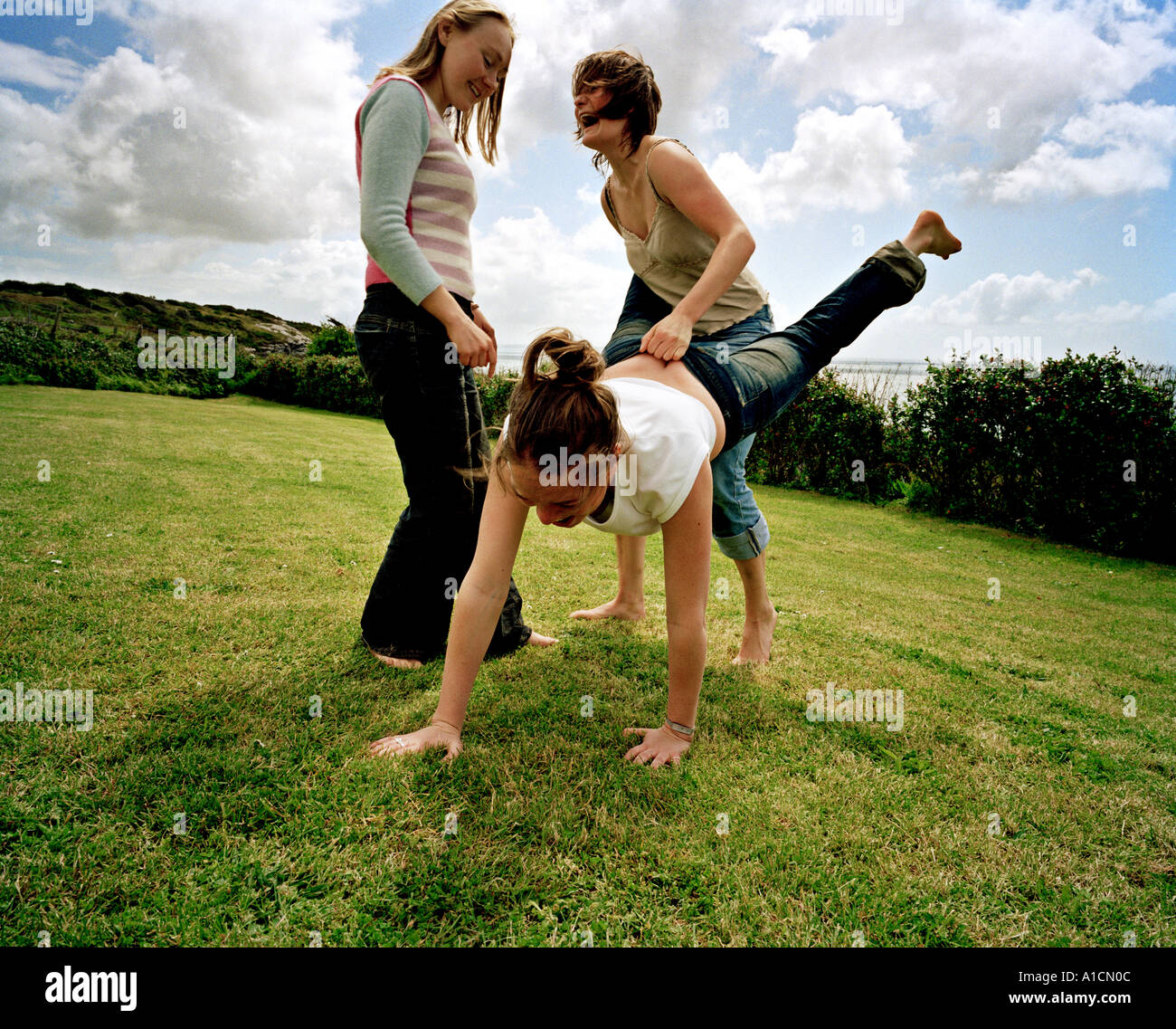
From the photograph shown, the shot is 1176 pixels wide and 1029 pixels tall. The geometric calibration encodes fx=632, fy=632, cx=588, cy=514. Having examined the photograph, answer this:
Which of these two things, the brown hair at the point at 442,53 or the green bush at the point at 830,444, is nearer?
the brown hair at the point at 442,53

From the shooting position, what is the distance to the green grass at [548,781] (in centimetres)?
148

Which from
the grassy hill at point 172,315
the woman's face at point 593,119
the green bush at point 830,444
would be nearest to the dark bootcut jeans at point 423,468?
the woman's face at point 593,119

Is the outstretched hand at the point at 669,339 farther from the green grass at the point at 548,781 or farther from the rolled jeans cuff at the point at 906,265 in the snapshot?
the green grass at the point at 548,781

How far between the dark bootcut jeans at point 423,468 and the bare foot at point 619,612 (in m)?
0.68

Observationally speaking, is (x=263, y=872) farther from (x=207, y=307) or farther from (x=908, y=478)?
(x=207, y=307)

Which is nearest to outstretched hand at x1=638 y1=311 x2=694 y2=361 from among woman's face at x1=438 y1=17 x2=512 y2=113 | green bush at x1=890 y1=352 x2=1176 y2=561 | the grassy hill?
woman's face at x1=438 y1=17 x2=512 y2=113

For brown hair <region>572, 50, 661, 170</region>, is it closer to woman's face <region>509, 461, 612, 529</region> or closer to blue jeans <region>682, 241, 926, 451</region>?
blue jeans <region>682, 241, 926, 451</region>

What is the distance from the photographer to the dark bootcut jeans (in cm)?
251

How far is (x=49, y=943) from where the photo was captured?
1302mm

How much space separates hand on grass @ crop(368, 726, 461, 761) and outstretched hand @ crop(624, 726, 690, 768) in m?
0.57

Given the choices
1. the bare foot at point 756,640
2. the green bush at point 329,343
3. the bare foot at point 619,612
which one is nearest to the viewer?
the bare foot at point 756,640
